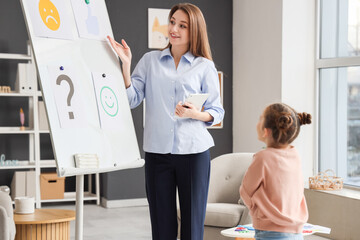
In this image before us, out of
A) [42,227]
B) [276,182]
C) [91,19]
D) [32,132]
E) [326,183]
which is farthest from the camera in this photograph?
[32,132]

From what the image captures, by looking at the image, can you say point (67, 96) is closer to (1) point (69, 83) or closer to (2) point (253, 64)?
(1) point (69, 83)

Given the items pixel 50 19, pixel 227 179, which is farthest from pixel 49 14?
pixel 227 179

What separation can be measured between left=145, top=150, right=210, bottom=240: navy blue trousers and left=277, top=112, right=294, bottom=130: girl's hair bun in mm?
510

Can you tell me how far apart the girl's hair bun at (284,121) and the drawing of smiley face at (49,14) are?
3.36 feet

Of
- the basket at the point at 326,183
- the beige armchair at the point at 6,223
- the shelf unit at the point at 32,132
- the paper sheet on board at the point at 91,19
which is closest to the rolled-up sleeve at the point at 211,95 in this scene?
the paper sheet on board at the point at 91,19

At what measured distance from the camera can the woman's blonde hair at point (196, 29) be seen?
2.41 metres

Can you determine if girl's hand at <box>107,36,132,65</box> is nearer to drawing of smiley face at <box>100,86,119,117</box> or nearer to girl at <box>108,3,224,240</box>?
girl at <box>108,3,224,240</box>

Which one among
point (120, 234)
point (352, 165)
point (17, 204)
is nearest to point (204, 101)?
Result: point (17, 204)

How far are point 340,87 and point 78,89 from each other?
11.8 feet

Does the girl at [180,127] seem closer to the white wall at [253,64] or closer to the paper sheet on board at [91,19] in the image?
the paper sheet on board at [91,19]

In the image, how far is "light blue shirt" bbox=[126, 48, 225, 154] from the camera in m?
2.39

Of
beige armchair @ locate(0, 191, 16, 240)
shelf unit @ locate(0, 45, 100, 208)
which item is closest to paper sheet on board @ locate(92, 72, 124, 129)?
beige armchair @ locate(0, 191, 16, 240)

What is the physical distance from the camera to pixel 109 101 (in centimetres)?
249

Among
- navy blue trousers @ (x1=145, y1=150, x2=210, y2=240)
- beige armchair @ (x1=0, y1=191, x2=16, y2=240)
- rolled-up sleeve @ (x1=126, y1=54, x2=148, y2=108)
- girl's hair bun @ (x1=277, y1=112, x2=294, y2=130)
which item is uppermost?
rolled-up sleeve @ (x1=126, y1=54, x2=148, y2=108)
